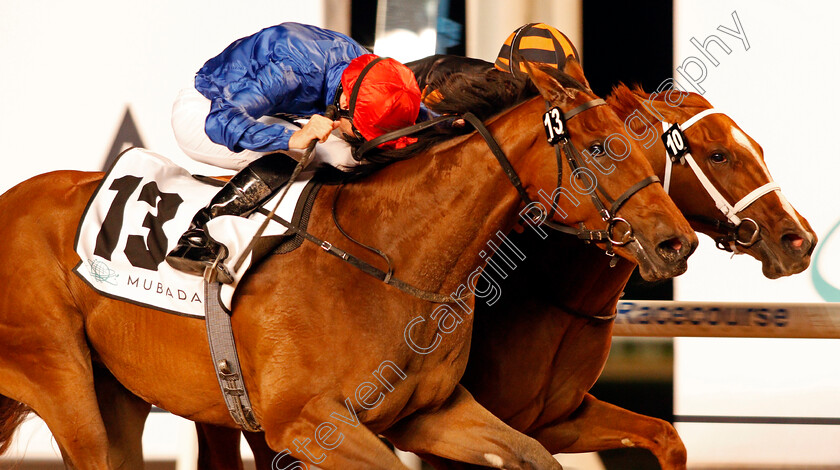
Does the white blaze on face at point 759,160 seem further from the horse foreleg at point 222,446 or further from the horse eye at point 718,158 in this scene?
the horse foreleg at point 222,446

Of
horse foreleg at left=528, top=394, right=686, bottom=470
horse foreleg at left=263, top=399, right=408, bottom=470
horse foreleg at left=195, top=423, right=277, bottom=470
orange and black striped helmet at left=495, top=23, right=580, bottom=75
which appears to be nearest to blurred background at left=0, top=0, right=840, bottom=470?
horse foreleg at left=195, top=423, right=277, bottom=470

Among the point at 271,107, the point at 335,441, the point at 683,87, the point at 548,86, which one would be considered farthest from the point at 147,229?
the point at 683,87

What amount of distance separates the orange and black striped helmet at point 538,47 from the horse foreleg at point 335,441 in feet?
4.19

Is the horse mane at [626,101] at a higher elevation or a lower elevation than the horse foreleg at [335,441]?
higher

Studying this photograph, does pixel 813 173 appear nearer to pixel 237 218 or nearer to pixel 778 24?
pixel 778 24

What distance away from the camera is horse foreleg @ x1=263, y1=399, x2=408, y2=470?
79.5 inches

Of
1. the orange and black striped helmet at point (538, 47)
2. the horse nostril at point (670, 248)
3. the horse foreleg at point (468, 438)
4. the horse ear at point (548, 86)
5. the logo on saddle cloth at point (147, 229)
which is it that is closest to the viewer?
the horse nostril at point (670, 248)

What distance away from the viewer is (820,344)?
12.6 ft

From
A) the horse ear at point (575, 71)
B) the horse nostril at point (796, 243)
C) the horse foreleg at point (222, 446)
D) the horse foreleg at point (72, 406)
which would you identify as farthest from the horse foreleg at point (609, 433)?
the horse foreleg at point (72, 406)

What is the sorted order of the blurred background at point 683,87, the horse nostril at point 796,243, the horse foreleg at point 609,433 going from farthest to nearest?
the blurred background at point 683,87 → the horse foreleg at point 609,433 → the horse nostril at point 796,243

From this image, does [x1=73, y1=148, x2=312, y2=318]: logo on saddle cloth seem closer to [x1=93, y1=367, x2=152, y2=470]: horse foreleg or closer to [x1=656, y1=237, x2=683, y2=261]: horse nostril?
[x1=93, y1=367, x2=152, y2=470]: horse foreleg

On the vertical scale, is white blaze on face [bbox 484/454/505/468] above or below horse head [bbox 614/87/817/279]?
below

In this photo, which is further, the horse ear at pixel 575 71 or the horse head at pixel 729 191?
the horse head at pixel 729 191

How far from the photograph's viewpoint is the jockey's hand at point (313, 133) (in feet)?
6.98
